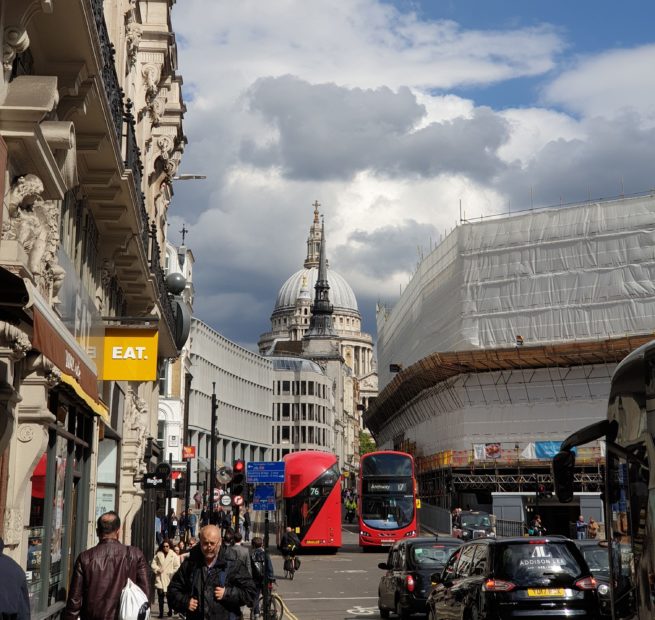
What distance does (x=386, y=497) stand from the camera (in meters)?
44.6

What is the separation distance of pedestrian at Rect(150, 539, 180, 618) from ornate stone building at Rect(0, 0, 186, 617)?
1.29m

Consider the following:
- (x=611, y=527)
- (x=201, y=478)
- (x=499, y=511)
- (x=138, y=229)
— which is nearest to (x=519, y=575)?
(x=611, y=527)

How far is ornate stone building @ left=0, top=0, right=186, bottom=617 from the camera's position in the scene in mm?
9875

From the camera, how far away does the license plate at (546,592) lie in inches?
535

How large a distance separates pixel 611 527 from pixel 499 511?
4389 centimetres

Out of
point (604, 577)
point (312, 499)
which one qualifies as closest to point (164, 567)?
point (604, 577)

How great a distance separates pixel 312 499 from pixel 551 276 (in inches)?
780

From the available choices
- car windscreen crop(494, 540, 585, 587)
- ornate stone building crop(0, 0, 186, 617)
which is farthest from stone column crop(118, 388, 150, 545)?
car windscreen crop(494, 540, 585, 587)

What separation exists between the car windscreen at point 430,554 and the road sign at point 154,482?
601 cm

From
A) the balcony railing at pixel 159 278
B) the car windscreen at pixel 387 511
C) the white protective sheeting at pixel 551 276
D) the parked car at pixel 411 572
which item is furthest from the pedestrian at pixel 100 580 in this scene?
the white protective sheeting at pixel 551 276

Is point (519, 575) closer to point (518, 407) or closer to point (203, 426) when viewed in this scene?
point (518, 407)

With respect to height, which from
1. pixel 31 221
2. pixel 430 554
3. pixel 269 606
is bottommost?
pixel 269 606

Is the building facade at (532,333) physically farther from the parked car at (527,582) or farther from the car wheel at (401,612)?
the parked car at (527,582)

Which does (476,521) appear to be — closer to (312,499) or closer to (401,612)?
(312,499)
